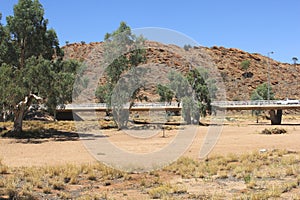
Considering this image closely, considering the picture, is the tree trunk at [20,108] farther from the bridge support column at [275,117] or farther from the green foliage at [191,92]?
the bridge support column at [275,117]

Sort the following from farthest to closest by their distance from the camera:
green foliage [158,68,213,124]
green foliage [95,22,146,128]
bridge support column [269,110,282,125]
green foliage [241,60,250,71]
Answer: green foliage [241,60,250,71] < bridge support column [269,110,282,125] < green foliage [158,68,213,124] < green foliage [95,22,146,128]

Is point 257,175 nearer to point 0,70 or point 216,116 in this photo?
point 0,70

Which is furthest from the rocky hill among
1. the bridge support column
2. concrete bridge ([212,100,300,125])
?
the bridge support column

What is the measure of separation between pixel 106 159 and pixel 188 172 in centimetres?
520

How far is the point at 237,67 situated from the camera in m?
131

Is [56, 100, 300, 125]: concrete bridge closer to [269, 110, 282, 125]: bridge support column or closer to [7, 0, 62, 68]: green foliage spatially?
[269, 110, 282, 125]: bridge support column

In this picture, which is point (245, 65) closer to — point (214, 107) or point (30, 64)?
point (214, 107)

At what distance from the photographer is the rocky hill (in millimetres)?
113312

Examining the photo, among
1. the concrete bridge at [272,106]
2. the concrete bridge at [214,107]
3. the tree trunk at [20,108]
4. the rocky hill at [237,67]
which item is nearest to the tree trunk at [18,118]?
the tree trunk at [20,108]

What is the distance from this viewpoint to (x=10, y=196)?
9883 millimetres

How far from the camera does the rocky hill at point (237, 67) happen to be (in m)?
113

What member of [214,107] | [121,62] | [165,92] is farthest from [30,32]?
[214,107]

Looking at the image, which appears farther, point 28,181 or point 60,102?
point 60,102

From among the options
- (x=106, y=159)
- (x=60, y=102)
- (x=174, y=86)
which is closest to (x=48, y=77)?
(x=60, y=102)
